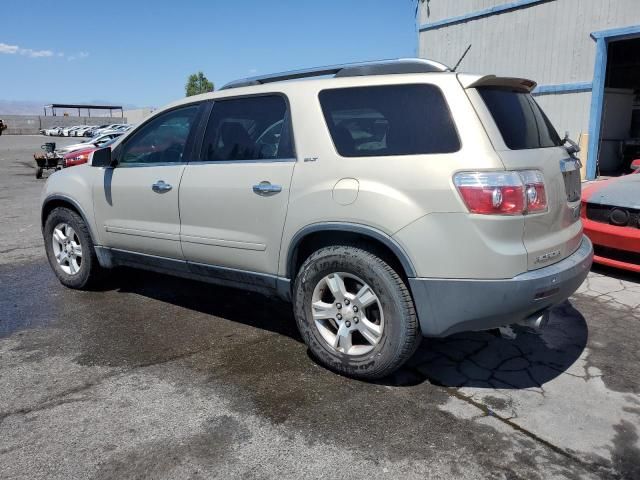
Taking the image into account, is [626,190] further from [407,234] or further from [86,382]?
[86,382]

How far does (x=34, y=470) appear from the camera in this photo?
8.21 ft

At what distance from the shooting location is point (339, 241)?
11.1 ft

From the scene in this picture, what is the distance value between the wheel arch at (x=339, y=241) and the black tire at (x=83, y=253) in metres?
2.37

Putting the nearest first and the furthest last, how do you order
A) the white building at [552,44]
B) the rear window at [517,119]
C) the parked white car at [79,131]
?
the rear window at [517,119], the white building at [552,44], the parked white car at [79,131]

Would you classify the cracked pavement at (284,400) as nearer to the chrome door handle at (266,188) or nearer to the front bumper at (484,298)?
the front bumper at (484,298)

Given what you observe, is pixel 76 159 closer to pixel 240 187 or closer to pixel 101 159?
pixel 101 159

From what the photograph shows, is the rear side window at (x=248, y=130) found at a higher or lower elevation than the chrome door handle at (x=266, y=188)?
higher

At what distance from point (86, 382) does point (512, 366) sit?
9.05 feet

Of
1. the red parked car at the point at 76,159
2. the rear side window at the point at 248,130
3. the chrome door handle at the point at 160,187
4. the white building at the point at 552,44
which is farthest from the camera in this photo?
the red parked car at the point at 76,159

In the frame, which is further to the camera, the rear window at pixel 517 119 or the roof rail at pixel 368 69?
the roof rail at pixel 368 69

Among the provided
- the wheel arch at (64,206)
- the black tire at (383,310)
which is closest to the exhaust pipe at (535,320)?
the black tire at (383,310)

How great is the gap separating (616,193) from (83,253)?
528cm

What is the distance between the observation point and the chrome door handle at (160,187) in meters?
4.18

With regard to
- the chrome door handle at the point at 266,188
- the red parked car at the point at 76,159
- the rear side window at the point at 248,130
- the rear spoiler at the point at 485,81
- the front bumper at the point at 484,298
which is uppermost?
the rear spoiler at the point at 485,81
